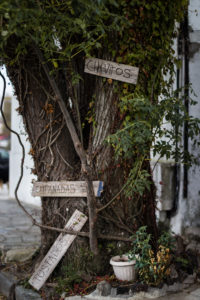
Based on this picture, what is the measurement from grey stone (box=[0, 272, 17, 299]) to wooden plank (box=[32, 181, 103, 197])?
3.19 ft

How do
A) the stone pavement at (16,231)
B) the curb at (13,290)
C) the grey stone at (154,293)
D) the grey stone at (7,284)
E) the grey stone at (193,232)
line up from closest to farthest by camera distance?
the grey stone at (154,293), the curb at (13,290), the grey stone at (7,284), the grey stone at (193,232), the stone pavement at (16,231)

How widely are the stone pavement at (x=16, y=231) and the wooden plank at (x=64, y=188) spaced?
→ 413 millimetres

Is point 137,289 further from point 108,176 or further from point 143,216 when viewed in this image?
point 108,176

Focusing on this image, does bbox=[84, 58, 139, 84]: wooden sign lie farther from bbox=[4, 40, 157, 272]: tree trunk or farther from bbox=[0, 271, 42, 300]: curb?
bbox=[0, 271, 42, 300]: curb

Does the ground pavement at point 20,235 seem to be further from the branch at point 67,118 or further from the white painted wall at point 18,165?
the white painted wall at point 18,165

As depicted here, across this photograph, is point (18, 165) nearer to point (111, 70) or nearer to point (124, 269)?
point (111, 70)

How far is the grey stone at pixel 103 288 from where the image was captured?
12.2ft

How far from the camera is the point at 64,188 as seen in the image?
14.0 feet

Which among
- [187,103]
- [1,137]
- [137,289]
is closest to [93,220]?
[137,289]

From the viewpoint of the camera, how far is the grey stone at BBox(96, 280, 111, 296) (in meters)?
3.72

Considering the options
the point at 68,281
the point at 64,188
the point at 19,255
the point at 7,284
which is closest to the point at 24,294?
the point at 7,284

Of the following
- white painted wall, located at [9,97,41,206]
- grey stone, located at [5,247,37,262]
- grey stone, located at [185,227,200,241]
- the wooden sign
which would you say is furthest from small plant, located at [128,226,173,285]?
white painted wall, located at [9,97,41,206]

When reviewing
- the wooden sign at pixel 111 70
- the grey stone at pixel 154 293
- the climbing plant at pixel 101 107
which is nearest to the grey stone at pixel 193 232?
the climbing plant at pixel 101 107

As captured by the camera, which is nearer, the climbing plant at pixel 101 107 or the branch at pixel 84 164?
the climbing plant at pixel 101 107
